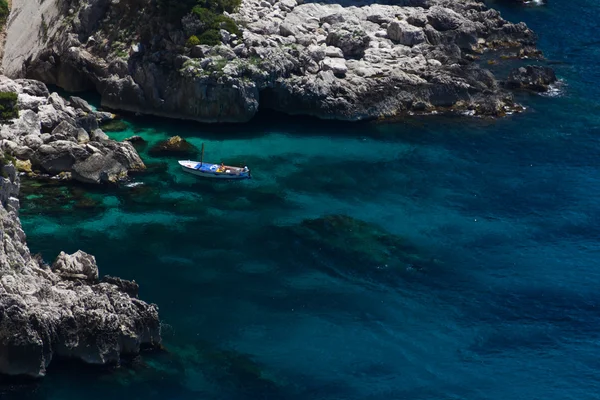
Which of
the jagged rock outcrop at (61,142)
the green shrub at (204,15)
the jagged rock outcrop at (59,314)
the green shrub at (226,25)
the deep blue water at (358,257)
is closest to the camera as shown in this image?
the jagged rock outcrop at (59,314)

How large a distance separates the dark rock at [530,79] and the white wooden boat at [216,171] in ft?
112

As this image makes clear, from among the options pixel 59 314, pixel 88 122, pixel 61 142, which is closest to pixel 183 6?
pixel 88 122

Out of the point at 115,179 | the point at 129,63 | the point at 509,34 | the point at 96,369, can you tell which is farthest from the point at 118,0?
the point at 96,369

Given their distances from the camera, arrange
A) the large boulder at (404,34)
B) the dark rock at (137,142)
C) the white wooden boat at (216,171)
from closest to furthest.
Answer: the white wooden boat at (216,171) < the dark rock at (137,142) < the large boulder at (404,34)

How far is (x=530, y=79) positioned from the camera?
101188 mm

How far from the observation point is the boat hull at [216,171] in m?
80.9

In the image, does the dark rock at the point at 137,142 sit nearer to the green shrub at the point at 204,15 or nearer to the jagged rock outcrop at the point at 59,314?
the green shrub at the point at 204,15

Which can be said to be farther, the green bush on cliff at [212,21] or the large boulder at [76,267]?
the green bush on cliff at [212,21]

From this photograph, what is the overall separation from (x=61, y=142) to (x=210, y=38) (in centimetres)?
1928

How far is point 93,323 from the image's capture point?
187ft

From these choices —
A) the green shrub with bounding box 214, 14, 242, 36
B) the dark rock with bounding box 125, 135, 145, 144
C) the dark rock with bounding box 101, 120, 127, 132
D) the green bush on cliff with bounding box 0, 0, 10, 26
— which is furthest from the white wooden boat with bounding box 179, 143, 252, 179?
the green bush on cliff with bounding box 0, 0, 10, 26

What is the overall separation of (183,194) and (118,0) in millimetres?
27666

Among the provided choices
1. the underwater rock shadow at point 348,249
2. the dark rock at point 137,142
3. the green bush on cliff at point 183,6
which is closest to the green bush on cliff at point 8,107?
the dark rock at point 137,142

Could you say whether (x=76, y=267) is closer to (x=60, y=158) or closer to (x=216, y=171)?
(x=60, y=158)
